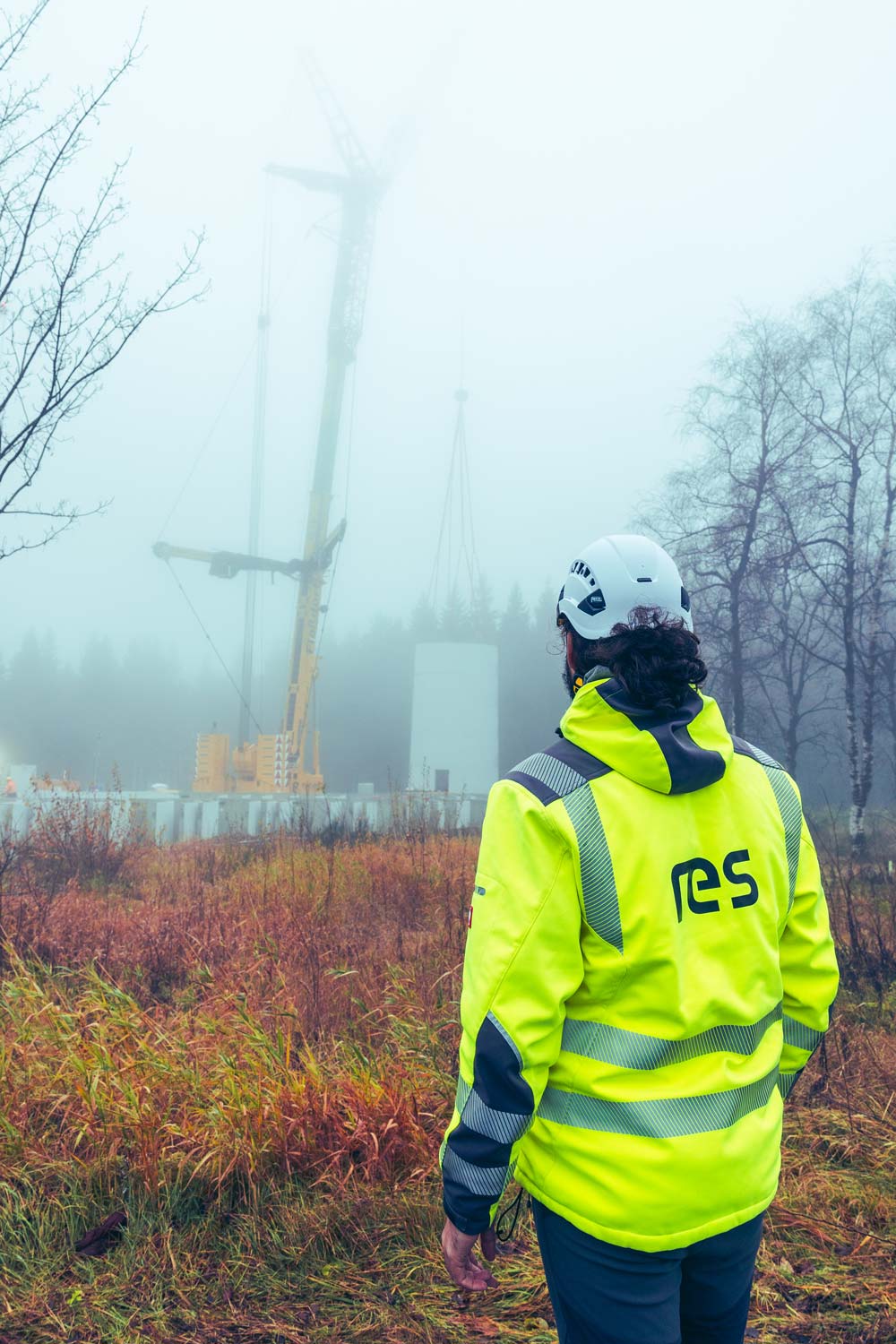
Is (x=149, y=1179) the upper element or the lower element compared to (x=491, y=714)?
lower

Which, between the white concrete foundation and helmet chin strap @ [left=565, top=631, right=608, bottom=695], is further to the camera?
the white concrete foundation

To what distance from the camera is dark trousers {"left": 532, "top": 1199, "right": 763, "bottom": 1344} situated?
1.45 m

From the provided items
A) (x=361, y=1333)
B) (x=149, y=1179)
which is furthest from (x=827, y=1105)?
(x=149, y=1179)

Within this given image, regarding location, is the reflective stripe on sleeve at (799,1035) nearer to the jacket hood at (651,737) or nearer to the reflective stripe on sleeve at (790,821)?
the reflective stripe on sleeve at (790,821)

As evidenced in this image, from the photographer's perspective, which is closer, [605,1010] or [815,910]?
[605,1010]

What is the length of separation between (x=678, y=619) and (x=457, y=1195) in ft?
3.57

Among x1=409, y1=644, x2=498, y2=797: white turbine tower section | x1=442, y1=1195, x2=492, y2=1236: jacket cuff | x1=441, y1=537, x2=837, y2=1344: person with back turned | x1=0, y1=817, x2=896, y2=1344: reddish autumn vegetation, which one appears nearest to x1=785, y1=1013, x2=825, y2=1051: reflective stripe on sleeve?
x1=441, y1=537, x2=837, y2=1344: person with back turned

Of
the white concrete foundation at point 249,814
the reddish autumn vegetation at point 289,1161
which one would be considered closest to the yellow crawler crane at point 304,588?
the white concrete foundation at point 249,814

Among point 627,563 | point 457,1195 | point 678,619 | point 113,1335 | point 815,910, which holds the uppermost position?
point 627,563

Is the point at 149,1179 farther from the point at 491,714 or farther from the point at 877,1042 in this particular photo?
the point at 491,714

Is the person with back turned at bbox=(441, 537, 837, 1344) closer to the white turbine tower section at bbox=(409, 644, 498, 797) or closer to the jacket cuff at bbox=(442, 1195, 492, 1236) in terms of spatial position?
the jacket cuff at bbox=(442, 1195, 492, 1236)

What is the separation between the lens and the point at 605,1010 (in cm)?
153

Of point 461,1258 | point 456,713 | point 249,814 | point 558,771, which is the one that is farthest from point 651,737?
point 456,713

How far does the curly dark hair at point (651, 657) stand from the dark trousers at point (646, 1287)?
2.96ft
